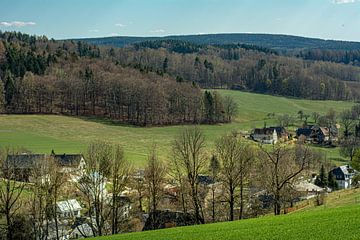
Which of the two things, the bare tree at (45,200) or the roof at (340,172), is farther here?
the roof at (340,172)

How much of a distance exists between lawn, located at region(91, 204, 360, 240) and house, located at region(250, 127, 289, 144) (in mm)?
69272

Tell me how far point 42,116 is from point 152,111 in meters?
23.0

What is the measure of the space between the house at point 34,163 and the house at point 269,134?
42073mm

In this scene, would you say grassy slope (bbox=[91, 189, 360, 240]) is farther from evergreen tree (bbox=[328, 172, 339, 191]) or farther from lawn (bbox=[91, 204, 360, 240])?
evergreen tree (bbox=[328, 172, 339, 191])

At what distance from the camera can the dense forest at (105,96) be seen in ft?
350

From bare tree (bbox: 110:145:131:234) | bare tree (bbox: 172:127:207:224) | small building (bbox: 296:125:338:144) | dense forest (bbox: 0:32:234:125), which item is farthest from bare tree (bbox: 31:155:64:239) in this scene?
small building (bbox: 296:125:338:144)

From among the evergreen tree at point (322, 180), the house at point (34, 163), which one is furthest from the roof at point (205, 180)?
the evergreen tree at point (322, 180)

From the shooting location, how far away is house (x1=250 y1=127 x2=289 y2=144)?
9508 cm

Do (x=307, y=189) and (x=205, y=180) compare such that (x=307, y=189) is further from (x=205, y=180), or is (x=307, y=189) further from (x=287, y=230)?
(x=287, y=230)

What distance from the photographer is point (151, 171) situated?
36000mm

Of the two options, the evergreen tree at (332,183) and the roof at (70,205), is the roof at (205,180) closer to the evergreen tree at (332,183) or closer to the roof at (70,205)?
the roof at (70,205)

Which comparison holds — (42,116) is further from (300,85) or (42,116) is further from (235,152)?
(300,85)

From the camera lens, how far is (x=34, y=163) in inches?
1766

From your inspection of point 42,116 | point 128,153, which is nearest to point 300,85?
point 42,116
